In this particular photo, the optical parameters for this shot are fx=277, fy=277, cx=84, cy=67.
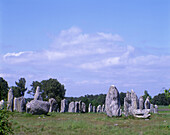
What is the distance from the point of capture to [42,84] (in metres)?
65.9

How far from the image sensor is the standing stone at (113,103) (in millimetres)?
23797

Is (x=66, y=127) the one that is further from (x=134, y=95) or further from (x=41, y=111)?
(x=134, y=95)

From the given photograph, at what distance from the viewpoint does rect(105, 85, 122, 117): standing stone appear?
23.8 m

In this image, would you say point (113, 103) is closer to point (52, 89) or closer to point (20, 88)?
point (52, 89)

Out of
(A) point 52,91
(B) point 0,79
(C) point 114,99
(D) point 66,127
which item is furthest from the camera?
(A) point 52,91

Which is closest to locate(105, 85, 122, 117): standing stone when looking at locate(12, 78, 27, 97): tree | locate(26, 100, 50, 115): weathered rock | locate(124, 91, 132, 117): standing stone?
locate(124, 91, 132, 117): standing stone

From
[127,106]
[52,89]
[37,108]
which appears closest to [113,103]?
[127,106]

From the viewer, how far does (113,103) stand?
24.1 meters

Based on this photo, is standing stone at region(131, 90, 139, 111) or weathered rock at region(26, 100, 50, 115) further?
standing stone at region(131, 90, 139, 111)

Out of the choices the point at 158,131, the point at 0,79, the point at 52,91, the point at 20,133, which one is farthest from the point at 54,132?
the point at 52,91

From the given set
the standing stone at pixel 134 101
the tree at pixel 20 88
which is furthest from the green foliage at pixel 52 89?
the standing stone at pixel 134 101

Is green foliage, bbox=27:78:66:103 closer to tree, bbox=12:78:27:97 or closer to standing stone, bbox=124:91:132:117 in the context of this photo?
tree, bbox=12:78:27:97

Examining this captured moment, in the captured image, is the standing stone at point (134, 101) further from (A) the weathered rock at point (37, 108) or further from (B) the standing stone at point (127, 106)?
(A) the weathered rock at point (37, 108)

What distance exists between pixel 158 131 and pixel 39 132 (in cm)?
610
